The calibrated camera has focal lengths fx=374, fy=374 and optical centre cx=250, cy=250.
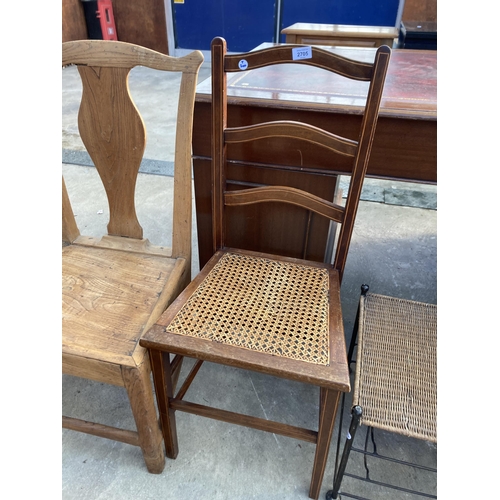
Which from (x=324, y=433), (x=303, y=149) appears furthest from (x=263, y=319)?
(x=303, y=149)

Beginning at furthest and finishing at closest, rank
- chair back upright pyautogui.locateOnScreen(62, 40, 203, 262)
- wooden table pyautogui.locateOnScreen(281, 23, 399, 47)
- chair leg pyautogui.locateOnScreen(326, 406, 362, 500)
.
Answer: wooden table pyautogui.locateOnScreen(281, 23, 399, 47) → chair back upright pyautogui.locateOnScreen(62, 40, 203, 262) → chair leg pyautogui.locateOnScreen(326, 406, 362, 500)

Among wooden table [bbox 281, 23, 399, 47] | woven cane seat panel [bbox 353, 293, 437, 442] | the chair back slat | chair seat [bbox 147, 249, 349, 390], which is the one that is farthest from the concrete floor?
wooden table [bbox 281, 23, 399, 47]

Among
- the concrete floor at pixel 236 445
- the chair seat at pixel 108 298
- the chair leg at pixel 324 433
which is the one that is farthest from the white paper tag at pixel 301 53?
the concrete floor at pixel 236 445

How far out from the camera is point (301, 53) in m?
0.95

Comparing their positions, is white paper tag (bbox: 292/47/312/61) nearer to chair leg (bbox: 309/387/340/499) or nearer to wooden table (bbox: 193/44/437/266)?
wooden table (bbox: 193/44/437/266)

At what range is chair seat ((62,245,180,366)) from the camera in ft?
3.08

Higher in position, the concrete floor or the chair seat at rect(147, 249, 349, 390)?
the chair seat at rect(147, 249, 349, 390)

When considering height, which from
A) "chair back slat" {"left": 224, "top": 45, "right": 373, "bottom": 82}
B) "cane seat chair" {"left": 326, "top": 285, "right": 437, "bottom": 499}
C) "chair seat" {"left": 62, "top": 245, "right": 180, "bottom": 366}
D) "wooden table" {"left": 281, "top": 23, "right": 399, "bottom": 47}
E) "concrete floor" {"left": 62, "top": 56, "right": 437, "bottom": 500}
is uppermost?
"wooden table" {"left": 281, "top": 23, "right": 399, "bottom": 47}

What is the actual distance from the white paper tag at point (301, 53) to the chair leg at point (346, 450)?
0.87m

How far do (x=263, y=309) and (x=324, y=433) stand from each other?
349 millimetres

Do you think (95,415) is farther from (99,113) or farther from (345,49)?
(345,49)

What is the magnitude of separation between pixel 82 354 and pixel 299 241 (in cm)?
85

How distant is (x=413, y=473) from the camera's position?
1.17 meters

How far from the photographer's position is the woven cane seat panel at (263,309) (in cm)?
91
